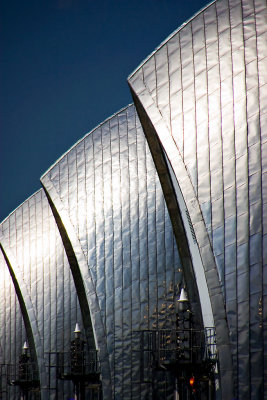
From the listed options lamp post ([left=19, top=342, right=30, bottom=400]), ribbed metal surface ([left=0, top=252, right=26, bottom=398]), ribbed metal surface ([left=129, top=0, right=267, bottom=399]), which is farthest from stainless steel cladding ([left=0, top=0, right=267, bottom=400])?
ribbed metal surface ([left=0, top=252, right=26, bottom=398])

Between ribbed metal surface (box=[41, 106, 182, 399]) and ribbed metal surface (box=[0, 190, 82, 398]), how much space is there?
408 centimetres

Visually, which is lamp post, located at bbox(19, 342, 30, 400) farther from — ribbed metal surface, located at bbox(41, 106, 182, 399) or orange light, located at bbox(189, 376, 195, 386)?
orange light, located at bbox(189, 376, 195, 386)

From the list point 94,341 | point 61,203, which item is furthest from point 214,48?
point 94,341

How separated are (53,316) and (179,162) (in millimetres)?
15680

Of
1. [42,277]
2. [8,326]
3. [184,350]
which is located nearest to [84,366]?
[42,277]

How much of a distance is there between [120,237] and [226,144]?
30.7 ft

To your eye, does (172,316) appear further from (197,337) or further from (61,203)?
(61,203)

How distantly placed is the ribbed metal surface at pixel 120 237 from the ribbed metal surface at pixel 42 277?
4.08m

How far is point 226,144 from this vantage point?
19.9 meters

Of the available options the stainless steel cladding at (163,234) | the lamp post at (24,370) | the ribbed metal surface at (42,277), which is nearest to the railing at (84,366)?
the stainless steel cladding at (163,234)

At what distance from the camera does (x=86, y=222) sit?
97.7 ft

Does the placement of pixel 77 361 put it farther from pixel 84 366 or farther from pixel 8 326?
pixel 8 326

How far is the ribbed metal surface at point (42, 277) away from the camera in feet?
109

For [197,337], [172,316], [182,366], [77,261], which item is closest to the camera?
[182,366]
